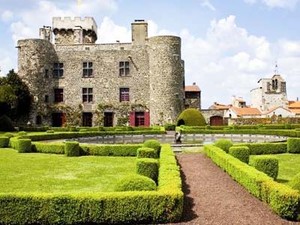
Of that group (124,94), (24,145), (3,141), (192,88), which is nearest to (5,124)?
(3,141)

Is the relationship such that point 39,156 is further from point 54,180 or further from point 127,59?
point 127,59

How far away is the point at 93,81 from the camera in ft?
141

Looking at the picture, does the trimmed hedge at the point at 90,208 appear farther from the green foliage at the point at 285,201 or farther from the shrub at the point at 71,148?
the shrub at the point at 71,148

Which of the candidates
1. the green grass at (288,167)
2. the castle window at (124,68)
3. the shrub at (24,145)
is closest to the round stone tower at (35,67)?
the castle window at (124,68)

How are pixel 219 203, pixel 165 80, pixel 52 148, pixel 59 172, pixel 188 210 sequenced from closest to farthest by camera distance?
1. pixel 188 210
2. pixel 219 203
3. pixel 59 172
4. pixel 52 148
5. pixel 165 80

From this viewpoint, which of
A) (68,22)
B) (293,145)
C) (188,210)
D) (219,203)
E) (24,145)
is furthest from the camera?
(68,22)

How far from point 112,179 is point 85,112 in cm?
3034

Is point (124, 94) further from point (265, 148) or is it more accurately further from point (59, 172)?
point (59, 172)

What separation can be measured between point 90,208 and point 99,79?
116 feet

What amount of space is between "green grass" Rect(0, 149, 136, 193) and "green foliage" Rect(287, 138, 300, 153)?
767 cm

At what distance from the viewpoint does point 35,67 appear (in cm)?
4178

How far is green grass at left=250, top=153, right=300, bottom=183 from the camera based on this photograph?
13.4 m

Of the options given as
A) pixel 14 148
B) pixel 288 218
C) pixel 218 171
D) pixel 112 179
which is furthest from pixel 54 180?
pixel 14 148

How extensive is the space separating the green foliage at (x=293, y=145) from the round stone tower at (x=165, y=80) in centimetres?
2138
